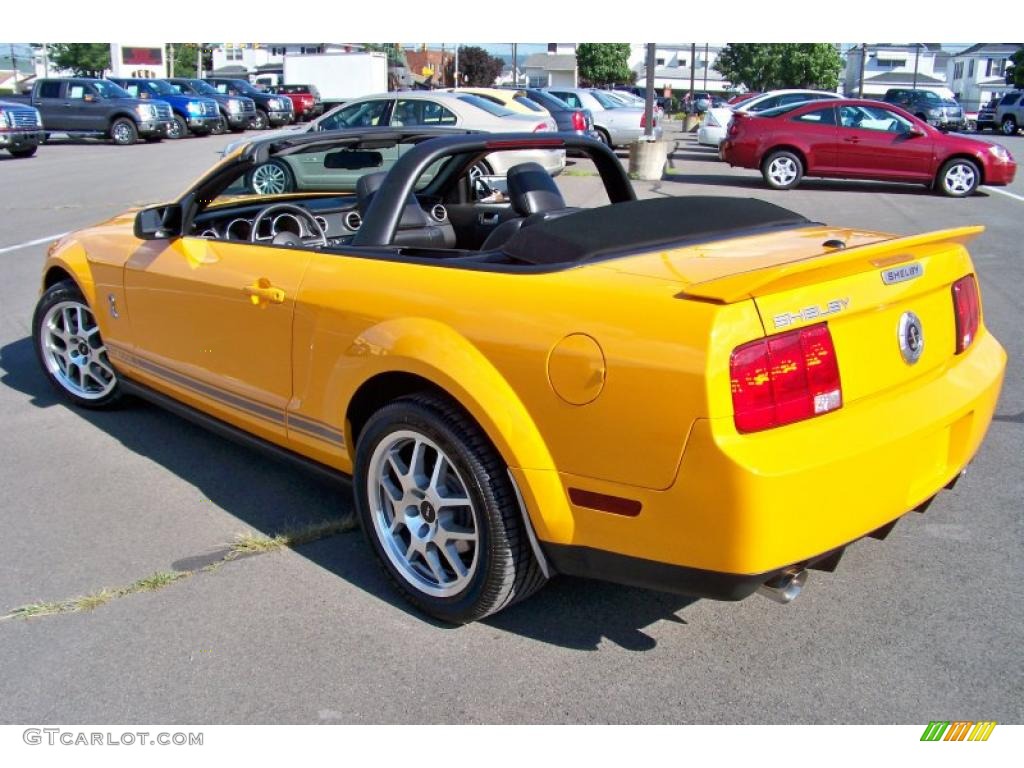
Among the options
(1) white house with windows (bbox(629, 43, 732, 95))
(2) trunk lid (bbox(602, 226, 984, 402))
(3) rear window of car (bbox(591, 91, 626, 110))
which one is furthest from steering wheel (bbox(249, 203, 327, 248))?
(1) white house with windows (bbox(629, 43, 732, 95))

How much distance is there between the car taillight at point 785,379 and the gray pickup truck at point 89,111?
96.7 ft

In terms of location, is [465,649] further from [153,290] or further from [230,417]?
[153,290]

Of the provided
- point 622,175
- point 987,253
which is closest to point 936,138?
point 987,253

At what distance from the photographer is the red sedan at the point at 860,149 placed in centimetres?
1558

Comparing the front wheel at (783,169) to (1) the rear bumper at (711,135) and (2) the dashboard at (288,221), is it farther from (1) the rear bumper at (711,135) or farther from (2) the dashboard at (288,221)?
(2) the dashboard at (288,221)

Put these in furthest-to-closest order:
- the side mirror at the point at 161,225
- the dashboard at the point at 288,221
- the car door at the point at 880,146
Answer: the car door at the point at 880,146 < the dashboard at the point at 288,221 < the side mirror at the point at 161,225

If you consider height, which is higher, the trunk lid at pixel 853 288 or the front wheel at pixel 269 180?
the trunk lid at pixel 853 288

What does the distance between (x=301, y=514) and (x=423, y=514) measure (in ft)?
3.36

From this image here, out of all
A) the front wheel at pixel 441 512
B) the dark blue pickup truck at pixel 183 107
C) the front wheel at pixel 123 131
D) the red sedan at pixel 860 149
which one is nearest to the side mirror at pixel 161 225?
the front wheel at pixel 441 512

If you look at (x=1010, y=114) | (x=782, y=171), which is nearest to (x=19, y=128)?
(x=782, y=171)

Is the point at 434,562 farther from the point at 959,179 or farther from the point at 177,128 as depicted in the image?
the point at 177,128

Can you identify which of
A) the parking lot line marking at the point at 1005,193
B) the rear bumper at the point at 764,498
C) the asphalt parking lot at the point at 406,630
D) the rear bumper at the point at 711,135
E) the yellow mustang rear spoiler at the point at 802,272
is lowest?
the asphalt parking lot at the point at 406,630

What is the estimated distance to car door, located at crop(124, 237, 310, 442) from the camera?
3736mm

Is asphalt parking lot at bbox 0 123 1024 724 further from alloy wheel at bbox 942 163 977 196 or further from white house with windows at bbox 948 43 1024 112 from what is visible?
white house with windows at bbox 948 43 1024 112
